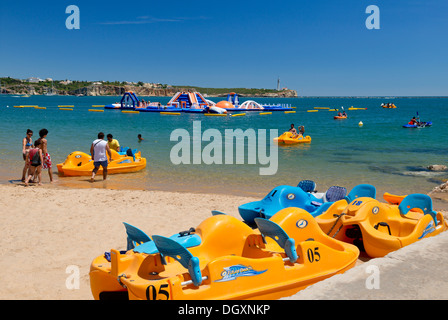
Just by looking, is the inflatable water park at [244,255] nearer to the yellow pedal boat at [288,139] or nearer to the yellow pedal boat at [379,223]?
the yellow pedal boat at [379,223]

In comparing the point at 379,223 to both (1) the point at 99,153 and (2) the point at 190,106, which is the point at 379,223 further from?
(2) the point at 190,106

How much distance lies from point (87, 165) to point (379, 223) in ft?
32.2

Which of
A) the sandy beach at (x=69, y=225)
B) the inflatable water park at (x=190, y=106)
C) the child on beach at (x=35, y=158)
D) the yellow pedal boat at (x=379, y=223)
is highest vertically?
the inflatable water park at (x=190, y=106)

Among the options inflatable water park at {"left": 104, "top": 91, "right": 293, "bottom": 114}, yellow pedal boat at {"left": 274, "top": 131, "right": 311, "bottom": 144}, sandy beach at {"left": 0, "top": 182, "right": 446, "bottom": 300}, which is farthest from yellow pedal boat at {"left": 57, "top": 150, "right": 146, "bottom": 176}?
inflatable water park at {"left": 104, "top": 91, "right": 293, "bottom": 114}

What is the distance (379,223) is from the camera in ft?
22.2

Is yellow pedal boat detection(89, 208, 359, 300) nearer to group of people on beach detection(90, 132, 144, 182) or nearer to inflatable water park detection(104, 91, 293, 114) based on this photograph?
group of people on beach detection(90, 132, 144, 182)

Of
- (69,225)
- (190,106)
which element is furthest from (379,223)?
(190,106)

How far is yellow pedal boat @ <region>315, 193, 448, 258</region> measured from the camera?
6250mm

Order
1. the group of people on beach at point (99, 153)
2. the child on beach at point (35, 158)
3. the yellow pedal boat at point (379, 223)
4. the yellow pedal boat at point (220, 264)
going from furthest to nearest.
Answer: the group of people on beach at point (99, 153) → the child on beach at point (35, 158) → the yellow pedal boat at point (379, 223) → the yellow pedal boat at point (220, 264)

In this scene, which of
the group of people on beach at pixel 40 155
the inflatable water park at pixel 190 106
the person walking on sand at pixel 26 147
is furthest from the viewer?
the inflatable water park at pixel 190 106

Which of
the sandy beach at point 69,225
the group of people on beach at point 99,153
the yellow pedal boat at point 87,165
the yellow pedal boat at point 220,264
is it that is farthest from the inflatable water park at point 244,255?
the yellow pedal boat at point 87,165

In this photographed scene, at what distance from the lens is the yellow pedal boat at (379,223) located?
6.25 metres

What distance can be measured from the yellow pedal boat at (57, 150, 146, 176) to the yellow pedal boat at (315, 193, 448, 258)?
8959 mm

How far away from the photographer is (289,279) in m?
4.70
